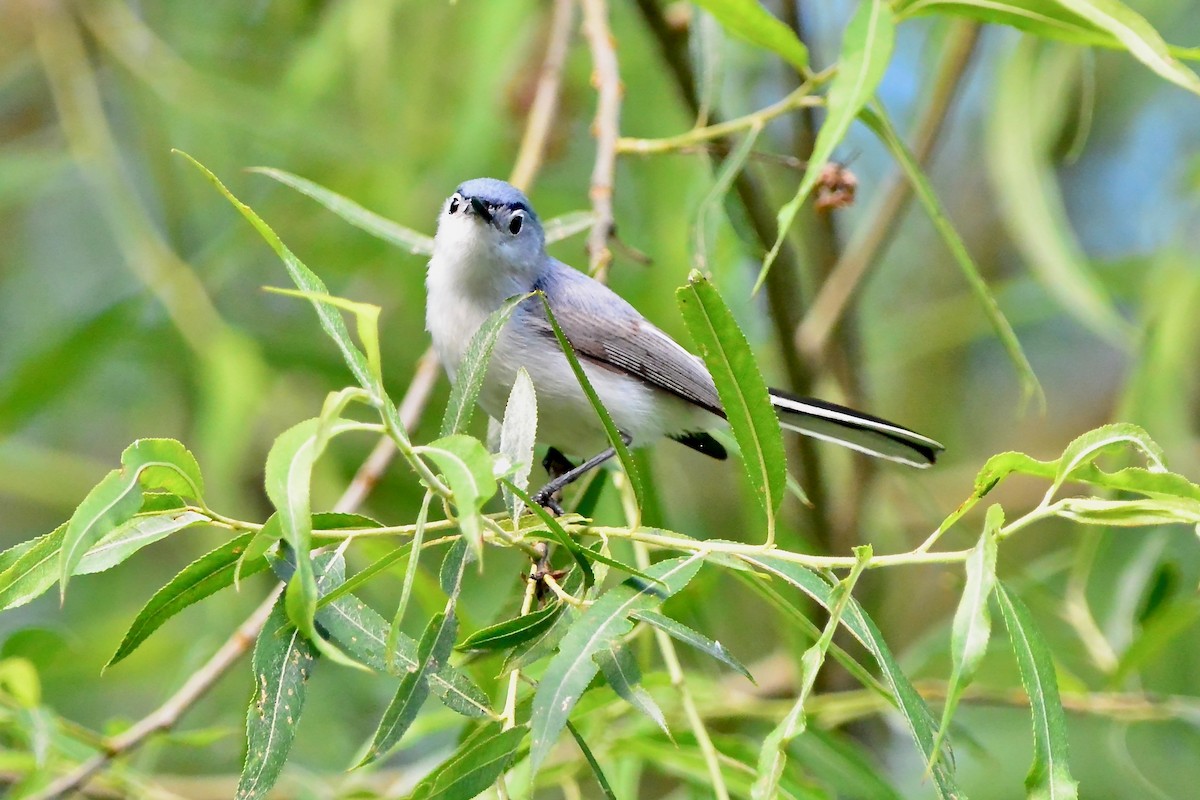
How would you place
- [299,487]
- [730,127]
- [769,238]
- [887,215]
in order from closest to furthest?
1. [299,487]
2. [730,127]
3. [769,238]
4. [887,215]

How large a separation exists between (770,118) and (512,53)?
1.00 metres

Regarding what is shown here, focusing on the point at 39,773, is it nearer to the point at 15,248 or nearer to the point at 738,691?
the point at 738,691

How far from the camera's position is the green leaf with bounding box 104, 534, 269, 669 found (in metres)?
0.99

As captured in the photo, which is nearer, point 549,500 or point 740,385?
point 740,385

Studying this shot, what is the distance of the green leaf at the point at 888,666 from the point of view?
96cm

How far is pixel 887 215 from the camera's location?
2.36 metres

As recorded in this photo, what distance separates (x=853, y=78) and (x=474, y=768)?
81 centimetres

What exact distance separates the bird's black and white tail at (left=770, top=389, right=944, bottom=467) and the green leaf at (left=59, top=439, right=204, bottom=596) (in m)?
0.99

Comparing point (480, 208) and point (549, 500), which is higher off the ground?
point (480, 208)

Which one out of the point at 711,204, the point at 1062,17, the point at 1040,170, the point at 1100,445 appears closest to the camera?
the point at 1100,445

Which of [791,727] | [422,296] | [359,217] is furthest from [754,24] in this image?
[422,296]

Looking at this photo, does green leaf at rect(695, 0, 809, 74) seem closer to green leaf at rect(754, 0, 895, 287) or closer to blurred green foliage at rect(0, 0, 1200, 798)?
green leaf at rect(754, 0, 895, 287)

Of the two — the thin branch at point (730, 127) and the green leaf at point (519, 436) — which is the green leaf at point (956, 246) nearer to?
the thin branch at point (730, 127)

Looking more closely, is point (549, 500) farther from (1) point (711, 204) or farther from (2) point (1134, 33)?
(2) point (1134, 33)
